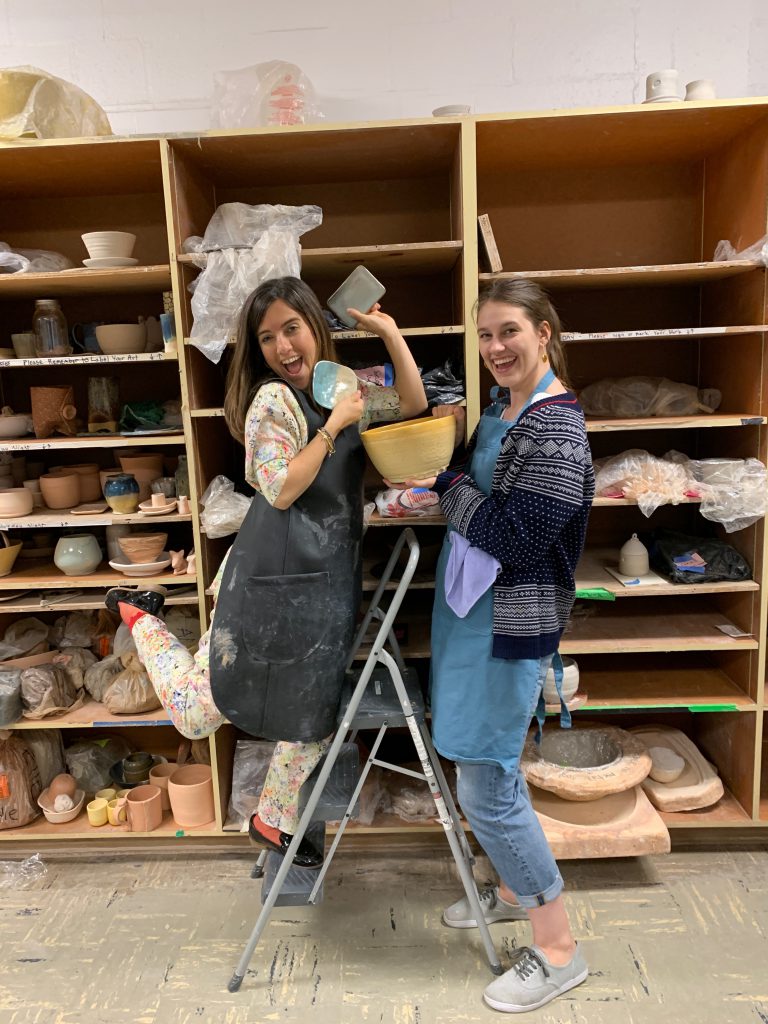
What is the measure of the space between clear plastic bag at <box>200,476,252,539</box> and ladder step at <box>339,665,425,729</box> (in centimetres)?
60

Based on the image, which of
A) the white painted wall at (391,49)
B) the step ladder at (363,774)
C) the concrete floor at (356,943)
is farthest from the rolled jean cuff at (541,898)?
the white painted wall at (391,49)

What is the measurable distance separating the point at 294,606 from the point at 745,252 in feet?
5.66

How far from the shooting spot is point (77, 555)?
8.25ft

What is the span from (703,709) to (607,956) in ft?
2.67

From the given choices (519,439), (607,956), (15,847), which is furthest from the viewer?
(15,847)

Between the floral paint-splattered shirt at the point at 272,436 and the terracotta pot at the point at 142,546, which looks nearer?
the floral paint-splattered shirt at the point at 272,436

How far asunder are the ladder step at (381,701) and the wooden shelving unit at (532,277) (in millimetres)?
263

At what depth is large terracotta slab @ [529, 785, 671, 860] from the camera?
2.21 m

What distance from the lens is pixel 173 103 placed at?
104 inches

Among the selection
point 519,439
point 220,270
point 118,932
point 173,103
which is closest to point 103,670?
point 118,932

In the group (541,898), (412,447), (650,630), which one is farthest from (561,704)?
(412,447)

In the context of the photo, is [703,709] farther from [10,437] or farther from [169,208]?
[10,437]

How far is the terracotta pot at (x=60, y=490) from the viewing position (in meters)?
2.54

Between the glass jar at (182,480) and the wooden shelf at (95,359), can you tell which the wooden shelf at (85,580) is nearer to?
the glass jar at (182,480)
